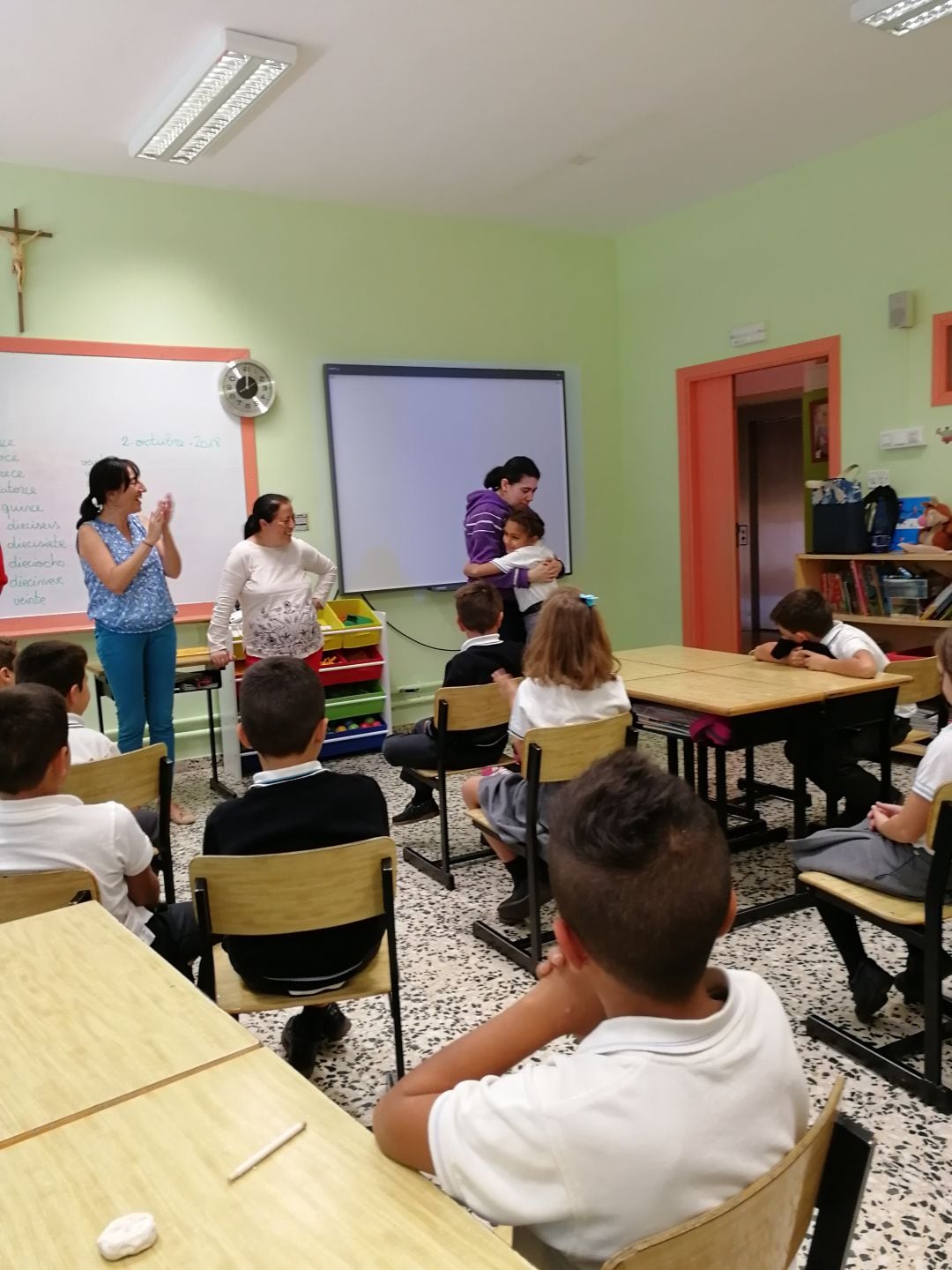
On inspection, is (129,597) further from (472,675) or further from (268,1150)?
(268,1150)

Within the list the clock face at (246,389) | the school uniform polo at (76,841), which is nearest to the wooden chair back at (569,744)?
the school uniform polo at (76,841)

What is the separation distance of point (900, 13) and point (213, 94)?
2736 mm

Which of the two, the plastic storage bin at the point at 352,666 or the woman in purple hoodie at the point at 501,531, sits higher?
the woman in purple hoodie at the point at 501,531

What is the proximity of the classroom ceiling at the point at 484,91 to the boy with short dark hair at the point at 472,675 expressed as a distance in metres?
2.19

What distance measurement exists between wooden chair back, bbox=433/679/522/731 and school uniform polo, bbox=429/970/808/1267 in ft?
7.96

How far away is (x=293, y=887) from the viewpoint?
180cm

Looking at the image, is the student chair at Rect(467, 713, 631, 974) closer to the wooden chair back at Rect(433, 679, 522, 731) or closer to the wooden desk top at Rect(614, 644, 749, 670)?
the wooden chair back at Rect(433, 679, 522, 731)

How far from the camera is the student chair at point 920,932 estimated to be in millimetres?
1991

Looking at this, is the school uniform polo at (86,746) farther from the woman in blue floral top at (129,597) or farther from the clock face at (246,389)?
the clock face at (246,389)

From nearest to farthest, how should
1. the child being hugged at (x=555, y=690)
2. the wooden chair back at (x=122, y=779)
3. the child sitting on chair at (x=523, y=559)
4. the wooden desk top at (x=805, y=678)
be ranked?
the wooden chair back at (x=122, y=779) < the child being hugged at (x=555, y=690) < the wooden desk top at (x=805, y=678) < the child sitting on chair at (x=523, y=559)

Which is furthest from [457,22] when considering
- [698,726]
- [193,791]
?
[193,791]

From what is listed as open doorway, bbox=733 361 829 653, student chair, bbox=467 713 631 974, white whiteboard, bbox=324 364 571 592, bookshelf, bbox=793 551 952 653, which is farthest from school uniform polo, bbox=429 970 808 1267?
open doorway, bbox=733 361 829 653

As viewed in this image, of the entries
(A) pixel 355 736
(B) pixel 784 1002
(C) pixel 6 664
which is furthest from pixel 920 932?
(A) pixel 355 736

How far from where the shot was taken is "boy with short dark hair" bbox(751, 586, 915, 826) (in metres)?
3.24
